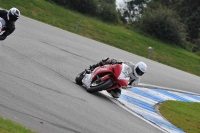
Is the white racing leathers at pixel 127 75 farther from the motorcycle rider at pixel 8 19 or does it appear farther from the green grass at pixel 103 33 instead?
the green grass at pixel 103 33

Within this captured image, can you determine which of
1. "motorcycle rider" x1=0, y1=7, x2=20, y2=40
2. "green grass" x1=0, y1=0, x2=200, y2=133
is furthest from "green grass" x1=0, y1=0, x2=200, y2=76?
"motorcycle rider" x1=0, y1=7, x2=20, y2=40

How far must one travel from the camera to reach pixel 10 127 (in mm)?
7008

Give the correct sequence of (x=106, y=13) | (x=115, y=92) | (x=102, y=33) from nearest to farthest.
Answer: (x=115, y=92), (x=102, y=33), (x=106, y=13)

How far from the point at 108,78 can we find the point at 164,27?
34.9 meters

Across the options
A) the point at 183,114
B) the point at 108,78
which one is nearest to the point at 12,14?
the point at 108,78

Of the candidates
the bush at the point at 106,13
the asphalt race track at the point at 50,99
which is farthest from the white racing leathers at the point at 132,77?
the bush at the point at 106,13

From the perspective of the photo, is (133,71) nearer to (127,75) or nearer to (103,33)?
(127,75)

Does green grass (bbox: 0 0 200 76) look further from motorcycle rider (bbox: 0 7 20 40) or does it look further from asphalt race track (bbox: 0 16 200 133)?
motorcycle rider (bbox: 0 7 20 40)

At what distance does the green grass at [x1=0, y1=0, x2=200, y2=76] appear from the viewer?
1441 inches

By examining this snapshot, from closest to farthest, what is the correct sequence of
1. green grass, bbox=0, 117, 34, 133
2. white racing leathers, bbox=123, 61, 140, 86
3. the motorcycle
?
1. green grass, bbox=0, 117, 34, 133
2. the motorcycle
3. white racing leathers, bbox=123, 61, 140, 86

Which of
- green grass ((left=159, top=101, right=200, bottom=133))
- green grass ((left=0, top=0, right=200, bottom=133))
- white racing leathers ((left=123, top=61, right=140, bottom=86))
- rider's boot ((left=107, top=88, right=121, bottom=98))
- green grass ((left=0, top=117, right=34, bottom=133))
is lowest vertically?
green grass ((left=0, top=0, right=200, bottom=133))

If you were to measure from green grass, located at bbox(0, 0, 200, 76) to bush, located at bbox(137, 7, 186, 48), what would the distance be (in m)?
3.07

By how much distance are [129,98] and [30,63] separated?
2848 millimetres

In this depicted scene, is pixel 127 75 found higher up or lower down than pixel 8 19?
lower down
